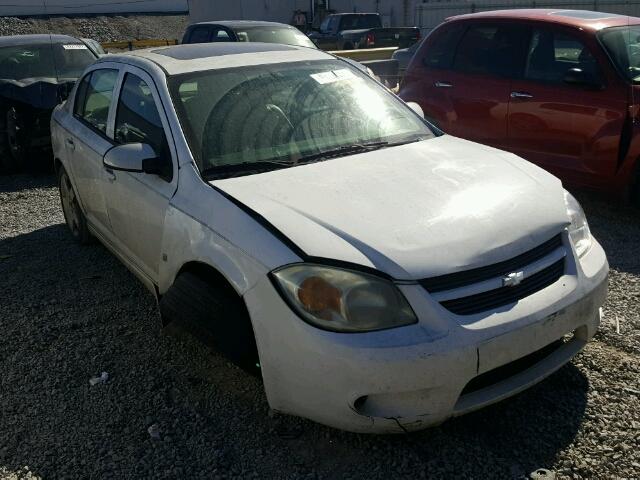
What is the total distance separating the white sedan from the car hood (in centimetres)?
1

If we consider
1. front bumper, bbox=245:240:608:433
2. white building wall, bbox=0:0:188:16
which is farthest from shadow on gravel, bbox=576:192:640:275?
white building wall, bbox=0:0:188:16

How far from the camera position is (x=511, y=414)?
9.63 feet

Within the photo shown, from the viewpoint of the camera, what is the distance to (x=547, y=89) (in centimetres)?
574

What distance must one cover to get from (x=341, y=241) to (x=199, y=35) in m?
10.4

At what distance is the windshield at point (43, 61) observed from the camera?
27.9ft

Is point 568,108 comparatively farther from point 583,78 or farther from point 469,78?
point 469,78

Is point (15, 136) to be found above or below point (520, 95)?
below

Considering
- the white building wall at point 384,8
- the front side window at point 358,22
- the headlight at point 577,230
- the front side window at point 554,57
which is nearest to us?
the headlight at point 577,230

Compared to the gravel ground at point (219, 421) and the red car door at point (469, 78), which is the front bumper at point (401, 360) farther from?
the red car door at point (469, 78)

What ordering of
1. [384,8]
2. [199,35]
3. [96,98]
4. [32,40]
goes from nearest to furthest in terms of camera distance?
[96,98] < [32,40] < [199,35] < [384,8]

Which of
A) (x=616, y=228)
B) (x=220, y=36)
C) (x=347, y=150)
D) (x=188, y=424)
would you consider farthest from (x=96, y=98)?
(x=220, y=36)

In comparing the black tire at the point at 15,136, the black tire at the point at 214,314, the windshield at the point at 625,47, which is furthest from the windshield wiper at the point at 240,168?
the black tire at the point at 15,136

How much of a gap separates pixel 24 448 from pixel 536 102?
191 inches

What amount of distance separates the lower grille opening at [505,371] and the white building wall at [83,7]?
148 feet
